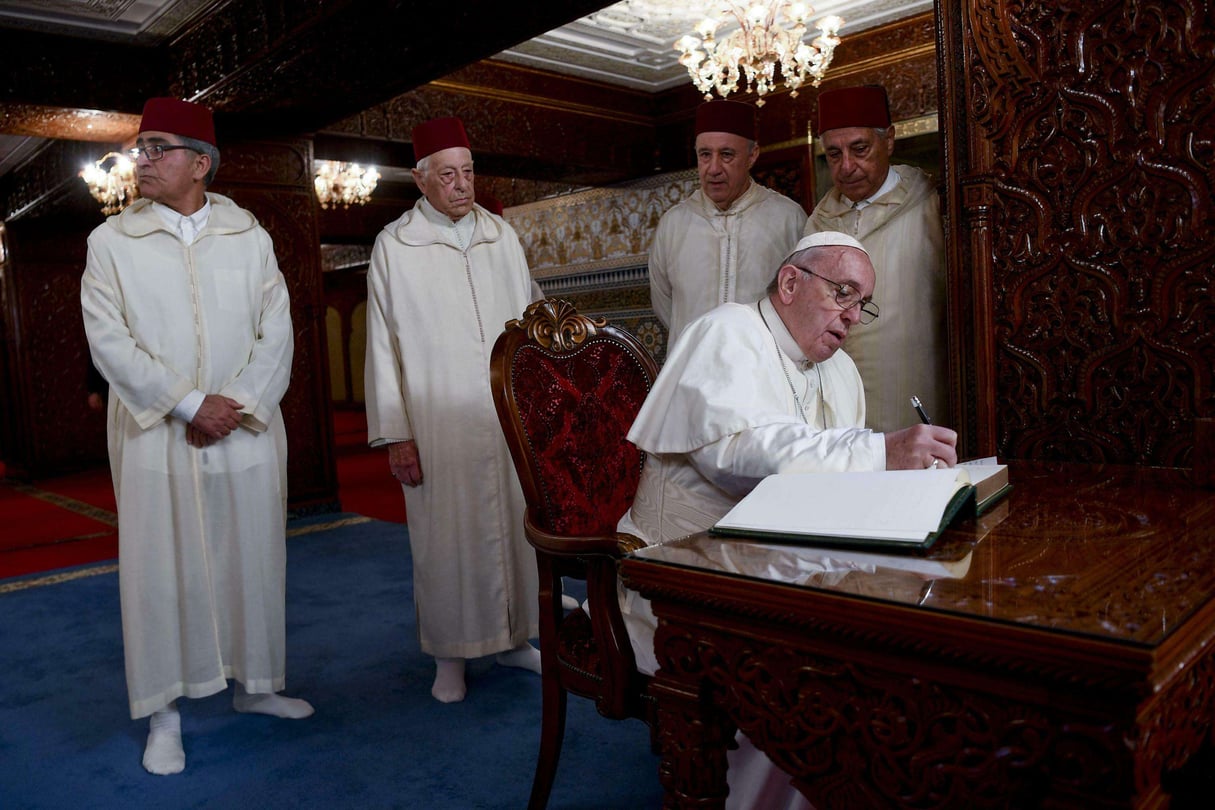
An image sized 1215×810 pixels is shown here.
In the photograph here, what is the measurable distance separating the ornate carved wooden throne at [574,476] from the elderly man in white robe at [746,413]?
72 mm

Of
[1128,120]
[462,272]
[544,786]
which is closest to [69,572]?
[462,272]

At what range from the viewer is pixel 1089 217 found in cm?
228

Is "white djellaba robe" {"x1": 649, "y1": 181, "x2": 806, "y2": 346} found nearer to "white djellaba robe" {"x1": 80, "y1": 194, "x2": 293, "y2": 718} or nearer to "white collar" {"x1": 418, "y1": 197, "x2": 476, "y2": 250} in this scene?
"white collar" {"x1": 418, "y1": 197, "x2": 476, "y2": 250}

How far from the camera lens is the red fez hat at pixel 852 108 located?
10.1ft

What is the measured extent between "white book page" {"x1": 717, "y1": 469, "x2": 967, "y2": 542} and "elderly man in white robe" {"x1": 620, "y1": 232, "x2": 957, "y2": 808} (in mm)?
220

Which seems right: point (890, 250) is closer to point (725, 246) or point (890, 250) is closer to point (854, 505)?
point (725, 246)

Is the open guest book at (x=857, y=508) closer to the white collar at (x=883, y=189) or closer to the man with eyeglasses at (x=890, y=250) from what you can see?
the man with eyeglasses at (x=890, y=250)

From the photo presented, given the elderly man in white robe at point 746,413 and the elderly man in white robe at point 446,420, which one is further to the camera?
the elderly man in white robe at point 446,420

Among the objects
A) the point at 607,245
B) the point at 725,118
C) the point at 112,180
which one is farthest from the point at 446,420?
the point at 607,245

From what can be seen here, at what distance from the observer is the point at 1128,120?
2.20 meters

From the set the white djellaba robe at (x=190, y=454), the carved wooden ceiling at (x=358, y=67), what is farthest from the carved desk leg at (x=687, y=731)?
the carved wooden ceiling at (x=358, y=67)

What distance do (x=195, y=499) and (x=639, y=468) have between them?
54.7 inches

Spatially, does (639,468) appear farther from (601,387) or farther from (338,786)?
(338,786)

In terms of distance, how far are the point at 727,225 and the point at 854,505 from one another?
2.35 metres
